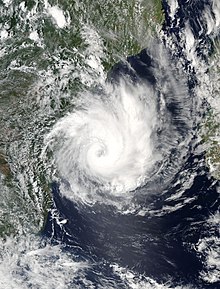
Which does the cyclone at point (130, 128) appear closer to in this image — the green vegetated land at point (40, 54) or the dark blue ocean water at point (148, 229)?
the dark blue ocean water at point (148, 229)

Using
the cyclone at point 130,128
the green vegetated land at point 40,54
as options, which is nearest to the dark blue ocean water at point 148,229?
the cyclone at point 130,128

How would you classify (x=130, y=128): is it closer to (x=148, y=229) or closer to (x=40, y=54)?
(x=148, y=229)

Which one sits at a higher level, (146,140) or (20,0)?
(20,0)

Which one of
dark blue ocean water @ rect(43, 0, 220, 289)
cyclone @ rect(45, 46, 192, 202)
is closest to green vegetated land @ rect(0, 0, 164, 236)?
cyclone @ rect(45, 46, 192, 202)

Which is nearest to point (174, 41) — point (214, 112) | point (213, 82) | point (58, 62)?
point (213, 82)

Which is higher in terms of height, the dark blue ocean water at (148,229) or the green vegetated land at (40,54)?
the green vegetated land at (40,54)

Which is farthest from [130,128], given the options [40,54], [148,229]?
[40,54]

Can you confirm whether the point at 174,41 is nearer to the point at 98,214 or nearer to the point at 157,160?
the point at 157,160

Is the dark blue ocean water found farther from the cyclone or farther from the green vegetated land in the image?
the green vegetated land
